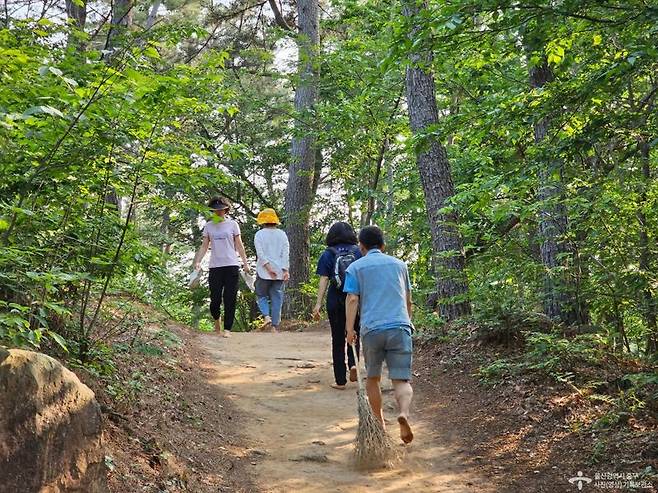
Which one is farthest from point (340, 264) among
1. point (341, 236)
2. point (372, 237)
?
point (372, 237)

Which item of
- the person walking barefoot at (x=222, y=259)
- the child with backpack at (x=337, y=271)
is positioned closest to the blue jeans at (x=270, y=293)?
the person walking barefoot at (x=222, y=259)

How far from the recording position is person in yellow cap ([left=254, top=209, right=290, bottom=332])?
10.4 metres

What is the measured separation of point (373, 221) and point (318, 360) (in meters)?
6.03

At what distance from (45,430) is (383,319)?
3040 mm

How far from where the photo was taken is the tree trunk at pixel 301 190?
15.9 metres

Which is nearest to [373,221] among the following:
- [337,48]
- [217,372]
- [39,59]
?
[337,48]

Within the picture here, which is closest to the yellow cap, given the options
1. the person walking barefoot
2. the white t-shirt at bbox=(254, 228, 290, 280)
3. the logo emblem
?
the white t-shirt at bbox=(254, 228, 290, 280)

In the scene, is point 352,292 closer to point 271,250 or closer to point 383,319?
point 383,319

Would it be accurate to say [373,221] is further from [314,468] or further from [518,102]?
[314,468]

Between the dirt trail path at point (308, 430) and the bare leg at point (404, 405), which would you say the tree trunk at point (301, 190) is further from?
the bare leg at point (404, 405)

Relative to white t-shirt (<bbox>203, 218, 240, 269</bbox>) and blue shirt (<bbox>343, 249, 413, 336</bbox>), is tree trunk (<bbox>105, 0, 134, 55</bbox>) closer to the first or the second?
blue shirt (<bbox>343, 249, 413, 336</bbox>)

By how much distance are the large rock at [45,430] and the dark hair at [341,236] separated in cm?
395

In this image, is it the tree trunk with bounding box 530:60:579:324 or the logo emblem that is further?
the tree trunk with bounding box 530:60:579:324

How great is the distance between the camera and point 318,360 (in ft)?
29.8
